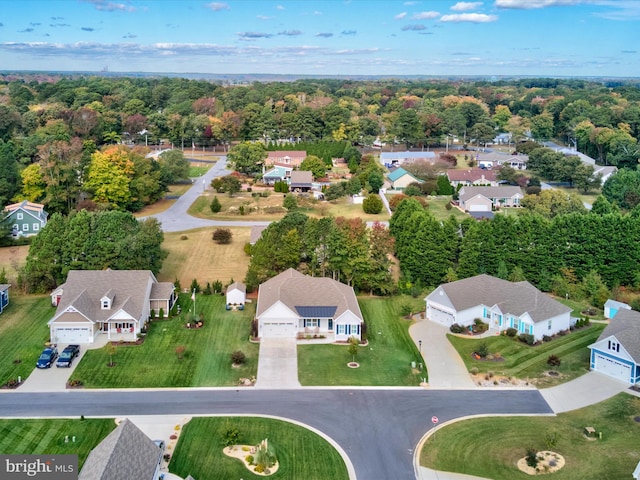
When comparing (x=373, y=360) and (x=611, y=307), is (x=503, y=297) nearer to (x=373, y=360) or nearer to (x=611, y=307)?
(x=611, y=307)

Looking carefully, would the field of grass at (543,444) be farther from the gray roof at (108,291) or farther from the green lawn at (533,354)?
the gray roof at (108,291)

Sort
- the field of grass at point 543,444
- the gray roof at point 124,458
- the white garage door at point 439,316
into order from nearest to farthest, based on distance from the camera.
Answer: the gray roof at point 124,458 → the field of grass at point 543,444 → the white garage door at point 439,316

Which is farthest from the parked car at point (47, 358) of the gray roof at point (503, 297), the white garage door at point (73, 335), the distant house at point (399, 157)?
the distant house at point (399, 157)

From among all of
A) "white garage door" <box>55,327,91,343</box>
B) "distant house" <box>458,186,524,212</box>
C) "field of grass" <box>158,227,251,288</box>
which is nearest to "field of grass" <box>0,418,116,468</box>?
"white garage door" <box>55,327,91,343</box>

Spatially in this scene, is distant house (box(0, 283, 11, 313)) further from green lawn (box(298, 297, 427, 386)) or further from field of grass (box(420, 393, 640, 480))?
field of grass (box(420, 393, 640, 480))

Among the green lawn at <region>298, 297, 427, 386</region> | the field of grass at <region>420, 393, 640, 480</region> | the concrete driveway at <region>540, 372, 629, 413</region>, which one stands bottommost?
the green lawn at <region>298, 297, 427, 386</region>

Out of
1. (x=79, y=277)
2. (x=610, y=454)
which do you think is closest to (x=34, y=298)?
(x=79, y=277)

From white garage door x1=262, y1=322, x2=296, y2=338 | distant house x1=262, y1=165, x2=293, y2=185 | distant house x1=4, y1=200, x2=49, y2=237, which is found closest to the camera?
white garage door x1=262, y1=322, x2=296, y2=338
